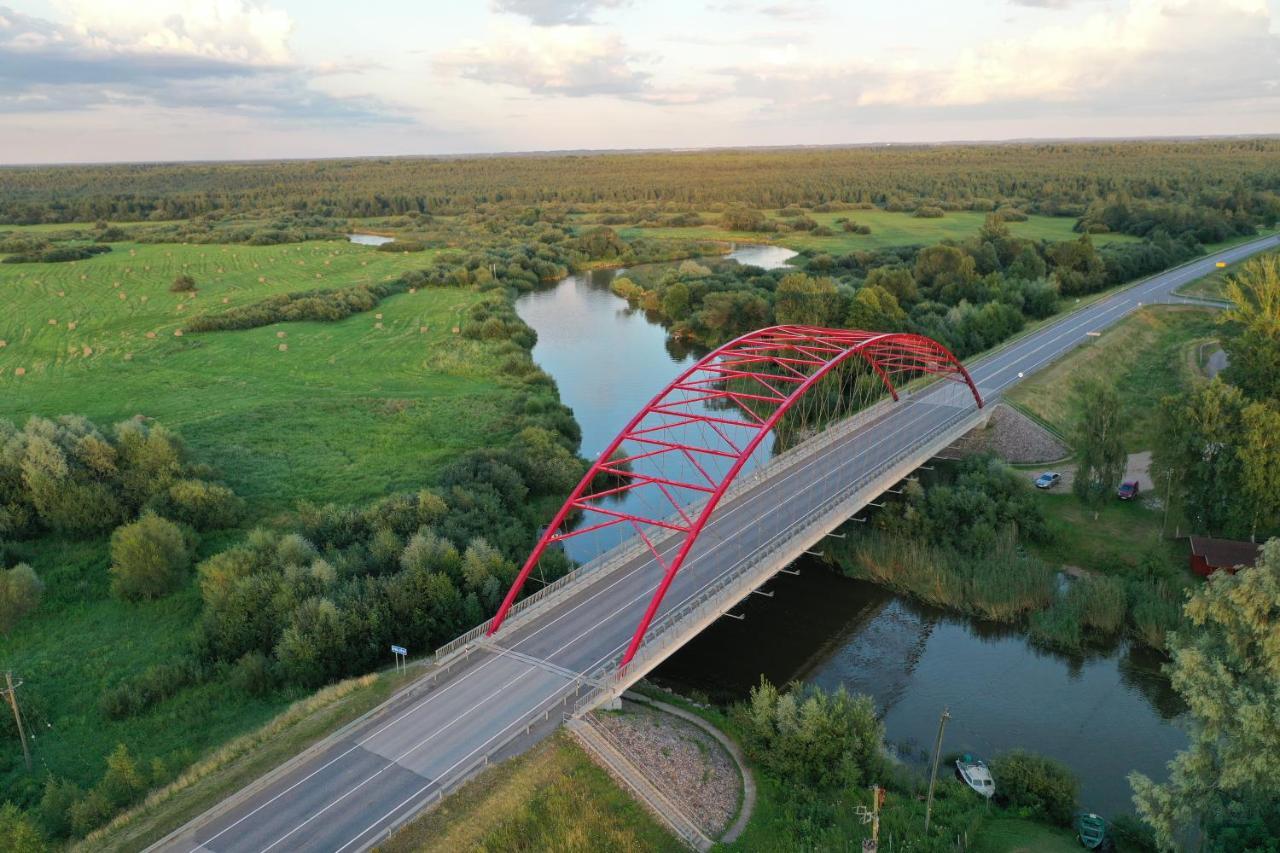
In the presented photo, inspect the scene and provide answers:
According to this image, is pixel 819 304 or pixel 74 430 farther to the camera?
pixel 819 304

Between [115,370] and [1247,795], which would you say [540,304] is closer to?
[115,370]

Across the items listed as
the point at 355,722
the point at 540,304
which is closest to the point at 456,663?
the point at 355,722

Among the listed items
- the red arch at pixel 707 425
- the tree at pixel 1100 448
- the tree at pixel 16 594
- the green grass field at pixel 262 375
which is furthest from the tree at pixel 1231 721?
the tree at pixel 16 594

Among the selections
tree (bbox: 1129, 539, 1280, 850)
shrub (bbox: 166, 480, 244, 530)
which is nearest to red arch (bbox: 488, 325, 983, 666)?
tree (bbox: 1129, 539, 1280, 850)

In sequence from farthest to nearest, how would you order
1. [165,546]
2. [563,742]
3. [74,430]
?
[74,430], [165,546], [563,742]

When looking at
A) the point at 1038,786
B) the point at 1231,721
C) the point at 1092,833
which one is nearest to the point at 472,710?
the point at 1038,786

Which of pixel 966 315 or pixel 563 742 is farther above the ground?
pixel 966 315

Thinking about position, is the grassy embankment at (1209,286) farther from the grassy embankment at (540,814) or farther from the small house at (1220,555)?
the grassy embankment at (540,814)
